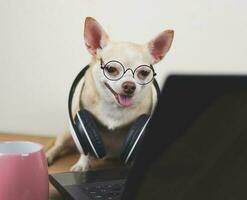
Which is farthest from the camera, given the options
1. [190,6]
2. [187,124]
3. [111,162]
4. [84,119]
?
[190,6]

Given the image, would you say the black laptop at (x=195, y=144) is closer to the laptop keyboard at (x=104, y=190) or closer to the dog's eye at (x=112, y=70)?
the laptop keyboard at (x=104, y=190)

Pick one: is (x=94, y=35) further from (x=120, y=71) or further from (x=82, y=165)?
(x=82, y=165)

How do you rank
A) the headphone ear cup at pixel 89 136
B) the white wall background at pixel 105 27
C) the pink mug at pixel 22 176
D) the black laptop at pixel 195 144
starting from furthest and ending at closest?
the white wall background at pixel 105 27
the headphone ear cup at pixel 89 136
the pink mug at pixel 22 176
the black laptop at pixel 195 144

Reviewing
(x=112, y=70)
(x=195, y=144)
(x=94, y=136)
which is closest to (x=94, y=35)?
(x=112, y=70)

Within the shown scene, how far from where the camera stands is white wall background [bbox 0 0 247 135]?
1.00m

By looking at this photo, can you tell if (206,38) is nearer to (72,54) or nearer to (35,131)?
(72,54)

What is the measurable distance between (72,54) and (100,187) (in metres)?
0.48

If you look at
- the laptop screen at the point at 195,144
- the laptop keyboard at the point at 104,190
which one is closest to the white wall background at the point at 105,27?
the laptop keyboard at the point at 104,190

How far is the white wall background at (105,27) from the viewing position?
995mm

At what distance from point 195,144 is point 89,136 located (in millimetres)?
400

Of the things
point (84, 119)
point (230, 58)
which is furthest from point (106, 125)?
point (230, 58)

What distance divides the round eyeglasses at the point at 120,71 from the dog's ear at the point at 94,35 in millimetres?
44

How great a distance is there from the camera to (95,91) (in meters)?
0.79

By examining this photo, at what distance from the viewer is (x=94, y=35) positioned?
2.63 ft
